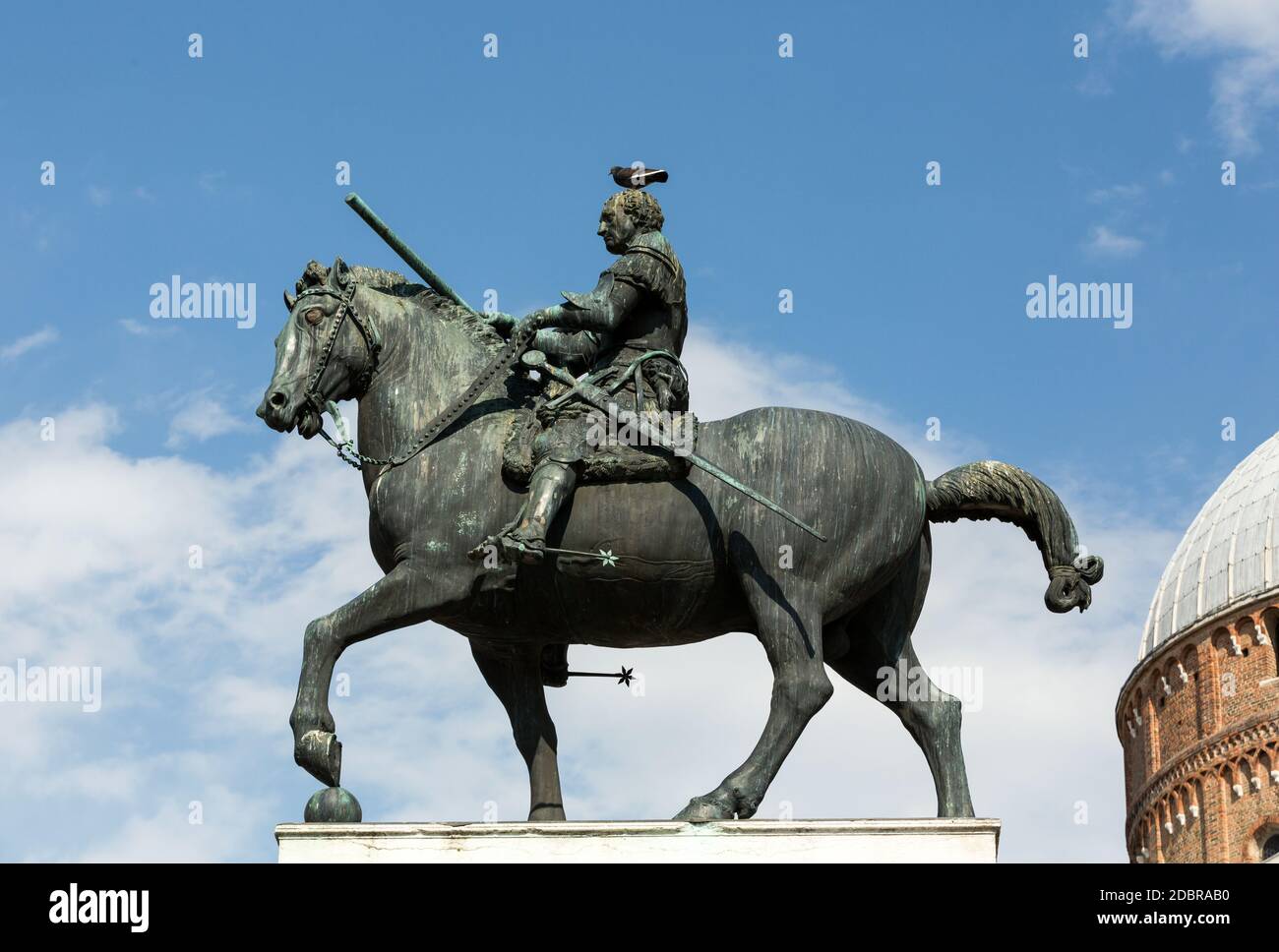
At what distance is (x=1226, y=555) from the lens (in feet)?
290

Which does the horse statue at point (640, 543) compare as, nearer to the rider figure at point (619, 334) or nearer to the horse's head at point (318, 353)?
the horse's head at point (318, 353)

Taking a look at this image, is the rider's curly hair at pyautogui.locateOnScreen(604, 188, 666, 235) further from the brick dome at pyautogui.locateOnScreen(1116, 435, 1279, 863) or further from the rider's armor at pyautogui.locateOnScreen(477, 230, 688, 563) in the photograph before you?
the brick dome at pyautogui.locateOnScreen(1116, 435, 1279, 863)

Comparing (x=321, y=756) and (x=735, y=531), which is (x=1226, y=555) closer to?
(x=735, y=531)

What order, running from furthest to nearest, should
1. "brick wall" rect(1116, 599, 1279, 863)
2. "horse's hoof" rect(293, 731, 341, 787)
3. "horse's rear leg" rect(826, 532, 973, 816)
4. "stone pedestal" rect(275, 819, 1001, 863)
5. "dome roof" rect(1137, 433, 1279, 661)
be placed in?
"brick wall" rect(1116, 599, 1279, 863)
"dome roof" rect(1137, 433, 1279, 661)
"horse's rear leg" rect(826, 532, 973, 816)
"horse's hoof" rect(293, 731, 341, 787)
"stone pedestal" rect(275, 819, 1001, 863)

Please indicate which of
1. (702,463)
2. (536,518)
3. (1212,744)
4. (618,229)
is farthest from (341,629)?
(1212,744)

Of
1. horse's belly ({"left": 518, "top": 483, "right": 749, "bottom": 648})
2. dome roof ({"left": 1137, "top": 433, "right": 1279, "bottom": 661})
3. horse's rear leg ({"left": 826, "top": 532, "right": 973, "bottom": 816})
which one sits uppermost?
dome roof ({"left": 1137, "top": 433, "right": 1279, "bottom": 661})

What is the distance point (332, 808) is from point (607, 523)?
245 cm

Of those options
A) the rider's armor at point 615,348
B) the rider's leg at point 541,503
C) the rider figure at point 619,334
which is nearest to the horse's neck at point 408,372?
the rider figure at point 619,334

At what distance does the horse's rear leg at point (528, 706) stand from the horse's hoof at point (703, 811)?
1538 millimetres

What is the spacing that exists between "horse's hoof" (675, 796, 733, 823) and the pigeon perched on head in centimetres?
436

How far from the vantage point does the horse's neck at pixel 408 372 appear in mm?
17875

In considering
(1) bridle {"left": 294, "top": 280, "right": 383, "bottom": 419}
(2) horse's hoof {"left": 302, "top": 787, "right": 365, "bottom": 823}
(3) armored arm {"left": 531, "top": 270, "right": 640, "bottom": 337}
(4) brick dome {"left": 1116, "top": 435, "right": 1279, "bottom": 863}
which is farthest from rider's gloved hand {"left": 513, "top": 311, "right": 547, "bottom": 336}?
(4) brick dome {"left": 1116, "top": 435, "right": 1279, "bottom": 863}

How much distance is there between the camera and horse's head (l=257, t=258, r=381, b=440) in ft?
58.2

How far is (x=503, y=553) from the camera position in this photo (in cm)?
1705
